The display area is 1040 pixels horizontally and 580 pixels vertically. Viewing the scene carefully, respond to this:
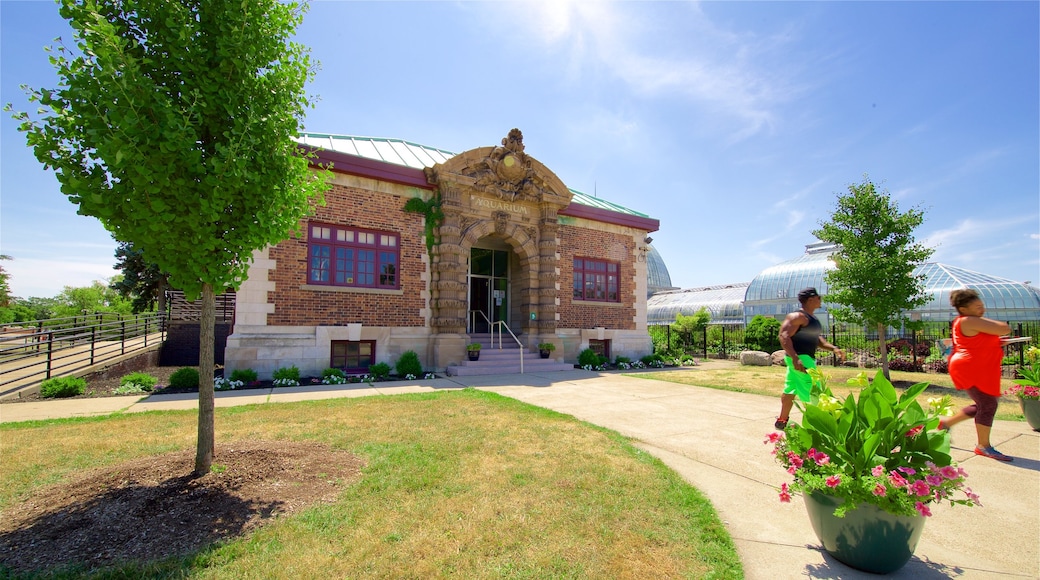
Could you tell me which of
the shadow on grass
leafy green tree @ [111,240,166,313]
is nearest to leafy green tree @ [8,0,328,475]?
the shadow on grass

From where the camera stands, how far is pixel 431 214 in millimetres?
13781

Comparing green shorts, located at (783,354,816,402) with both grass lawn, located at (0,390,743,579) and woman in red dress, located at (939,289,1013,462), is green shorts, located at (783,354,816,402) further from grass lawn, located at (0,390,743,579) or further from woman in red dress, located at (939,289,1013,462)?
grass lawn, located at (0,390,743,579)

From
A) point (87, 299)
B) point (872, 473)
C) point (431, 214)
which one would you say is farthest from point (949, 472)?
point (87, 299)

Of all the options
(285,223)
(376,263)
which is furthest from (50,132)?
(376,263)

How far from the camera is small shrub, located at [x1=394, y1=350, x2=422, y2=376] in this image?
12.5 meters

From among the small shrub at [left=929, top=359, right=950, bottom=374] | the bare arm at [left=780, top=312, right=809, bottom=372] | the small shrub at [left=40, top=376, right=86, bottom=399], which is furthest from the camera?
the small shrub at [left=929, top=359, right=950, bottom=374]

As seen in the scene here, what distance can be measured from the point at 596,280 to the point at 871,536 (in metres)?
14.9

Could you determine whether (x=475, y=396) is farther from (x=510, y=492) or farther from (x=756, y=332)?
(x=756, y=332)

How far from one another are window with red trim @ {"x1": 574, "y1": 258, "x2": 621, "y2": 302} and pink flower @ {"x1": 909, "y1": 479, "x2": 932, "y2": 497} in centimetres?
1432

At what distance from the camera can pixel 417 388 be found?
10.4 metres

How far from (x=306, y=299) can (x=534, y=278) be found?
23.6 feet

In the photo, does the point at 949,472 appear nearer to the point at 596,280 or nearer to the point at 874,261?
the point at 874,261

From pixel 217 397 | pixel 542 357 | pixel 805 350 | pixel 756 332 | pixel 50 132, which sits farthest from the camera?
pixel 756 332

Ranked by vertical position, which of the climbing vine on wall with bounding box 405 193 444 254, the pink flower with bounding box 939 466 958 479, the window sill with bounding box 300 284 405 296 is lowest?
the pink flower with bounding box 939 466 958 479
